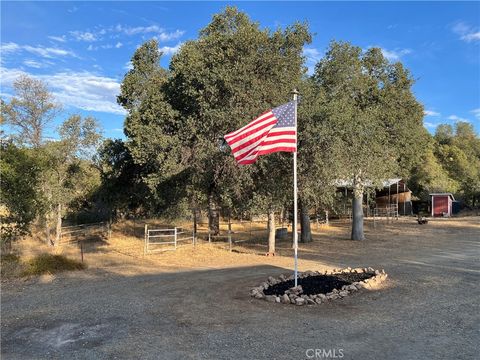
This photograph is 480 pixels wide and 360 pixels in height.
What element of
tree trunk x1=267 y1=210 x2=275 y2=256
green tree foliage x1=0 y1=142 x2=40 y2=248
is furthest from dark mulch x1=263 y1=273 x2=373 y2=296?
green tree foliage x1=0 y1=142 x2=40 y2=248

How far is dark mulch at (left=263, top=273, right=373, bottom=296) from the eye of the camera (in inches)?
402

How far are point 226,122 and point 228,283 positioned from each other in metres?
7.01

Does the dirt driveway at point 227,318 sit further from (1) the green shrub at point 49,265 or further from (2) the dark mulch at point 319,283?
(1) the green shrub at point 49,265

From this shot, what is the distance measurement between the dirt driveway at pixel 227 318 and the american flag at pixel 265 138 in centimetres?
342

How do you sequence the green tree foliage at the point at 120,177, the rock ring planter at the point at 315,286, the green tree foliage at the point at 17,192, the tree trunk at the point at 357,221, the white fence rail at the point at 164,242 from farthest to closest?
1. the green tree foliage at the point at 120,177
2. the tree trunk at the point at 357,221
3. the white fence rail at the point at 164,242
4. the green tree foliage at the point at 17,192
5. the rock ring planter at the point at 315,286

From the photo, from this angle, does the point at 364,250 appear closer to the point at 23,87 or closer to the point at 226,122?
the point at 226,122

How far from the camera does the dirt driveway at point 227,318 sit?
21.7 feet

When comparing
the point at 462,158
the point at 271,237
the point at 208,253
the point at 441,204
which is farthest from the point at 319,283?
the point at 462,158

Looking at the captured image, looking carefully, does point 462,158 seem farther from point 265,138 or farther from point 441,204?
point 265,138

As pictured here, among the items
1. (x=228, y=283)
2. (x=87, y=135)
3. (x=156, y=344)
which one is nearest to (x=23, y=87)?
(x=87, y=135)

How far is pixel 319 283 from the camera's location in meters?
10.8

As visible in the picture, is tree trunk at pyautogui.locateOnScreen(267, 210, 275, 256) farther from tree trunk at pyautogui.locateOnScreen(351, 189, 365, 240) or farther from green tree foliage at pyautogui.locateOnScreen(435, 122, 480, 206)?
green tree foliage at pyautogui.locateOnScreen(435, 122, 480, 206)

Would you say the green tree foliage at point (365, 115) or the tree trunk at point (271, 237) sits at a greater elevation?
the green tree foliage at point (365, 115)

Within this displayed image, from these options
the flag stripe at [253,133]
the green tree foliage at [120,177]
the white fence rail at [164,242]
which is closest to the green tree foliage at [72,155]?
the green tree foliage at [120,177]
